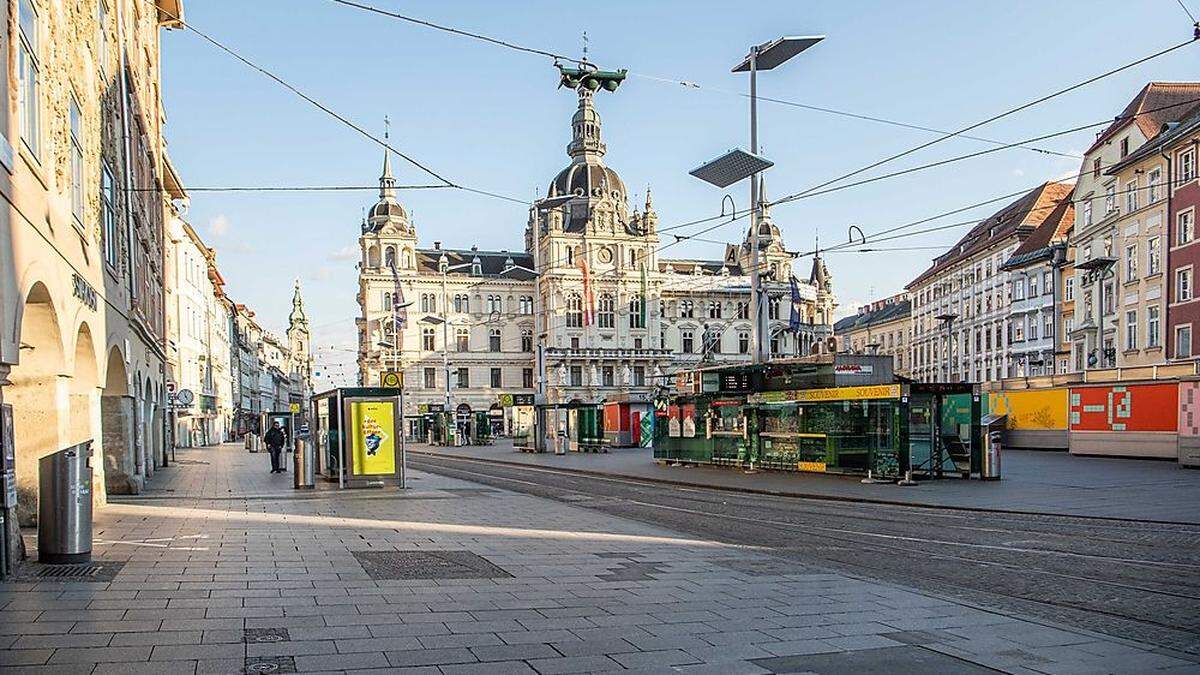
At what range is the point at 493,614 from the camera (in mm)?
9344

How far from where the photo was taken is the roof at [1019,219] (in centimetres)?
7525

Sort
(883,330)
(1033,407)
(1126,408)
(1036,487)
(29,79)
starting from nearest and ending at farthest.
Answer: (29,79) → (1036,487) → (1126,408) → (1033,407) → (883,330)

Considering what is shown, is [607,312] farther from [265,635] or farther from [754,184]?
[265,635]

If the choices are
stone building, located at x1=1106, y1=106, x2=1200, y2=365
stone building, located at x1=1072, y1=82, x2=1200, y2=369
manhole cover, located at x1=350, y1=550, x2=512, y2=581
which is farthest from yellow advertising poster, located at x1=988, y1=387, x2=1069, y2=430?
manhole cover, located at x1=350, y1=550, x2=512, y2=581

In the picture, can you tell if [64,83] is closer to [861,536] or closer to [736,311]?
[861,536]

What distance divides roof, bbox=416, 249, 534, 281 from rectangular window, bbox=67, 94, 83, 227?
10024 cm

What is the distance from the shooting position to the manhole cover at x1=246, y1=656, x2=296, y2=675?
7091mm

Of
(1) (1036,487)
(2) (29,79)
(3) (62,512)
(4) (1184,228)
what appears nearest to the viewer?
(3) (62,512)

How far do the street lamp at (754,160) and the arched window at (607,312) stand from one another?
83.7 meters

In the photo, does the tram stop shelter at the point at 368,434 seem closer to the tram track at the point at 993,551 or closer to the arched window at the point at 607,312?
the tram track at the point at 993,551

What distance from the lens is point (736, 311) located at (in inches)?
4855

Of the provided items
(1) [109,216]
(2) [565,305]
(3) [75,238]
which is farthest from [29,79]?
(2) [565,305]

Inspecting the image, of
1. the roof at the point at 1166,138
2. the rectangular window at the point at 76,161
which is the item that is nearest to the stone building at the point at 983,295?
the roof at the point at 1166,138

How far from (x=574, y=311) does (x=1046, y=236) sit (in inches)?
2205
